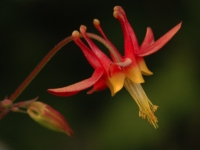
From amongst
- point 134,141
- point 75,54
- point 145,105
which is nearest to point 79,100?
point 75,54

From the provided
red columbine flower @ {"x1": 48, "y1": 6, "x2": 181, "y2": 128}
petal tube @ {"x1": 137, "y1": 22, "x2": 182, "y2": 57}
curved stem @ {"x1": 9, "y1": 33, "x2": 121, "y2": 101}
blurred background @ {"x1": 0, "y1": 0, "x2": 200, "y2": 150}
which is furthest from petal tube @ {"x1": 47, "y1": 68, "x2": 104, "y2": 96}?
blurred background @ {"x1": 0, "y1": 0, "x2": 200, "y2": 150}

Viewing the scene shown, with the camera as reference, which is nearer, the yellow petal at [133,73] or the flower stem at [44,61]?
the flower stem at [44,61]

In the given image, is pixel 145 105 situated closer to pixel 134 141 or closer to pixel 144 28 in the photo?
pixel 134 141

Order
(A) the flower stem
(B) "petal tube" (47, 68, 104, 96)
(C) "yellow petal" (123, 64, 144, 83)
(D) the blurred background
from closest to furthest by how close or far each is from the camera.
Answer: (B) "petal tube" (47, 68, 104, 96) → (A) the flower stem → (C) "yellow petal" (123, 64, 144, 83) → (D) the blurred background

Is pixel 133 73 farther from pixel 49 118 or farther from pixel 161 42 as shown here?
pixel 49 118

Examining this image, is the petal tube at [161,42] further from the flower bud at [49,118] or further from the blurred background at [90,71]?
the blurred background at [90,71]

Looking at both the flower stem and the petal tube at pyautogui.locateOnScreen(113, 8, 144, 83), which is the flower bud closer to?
the flower stem

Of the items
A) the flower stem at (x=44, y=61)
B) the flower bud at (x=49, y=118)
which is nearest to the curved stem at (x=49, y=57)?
the flower stem at (x=44, y=61)
